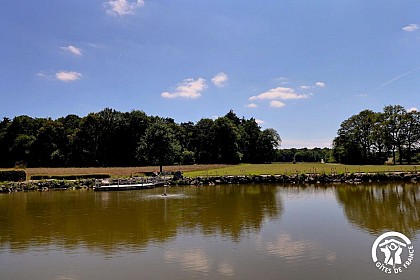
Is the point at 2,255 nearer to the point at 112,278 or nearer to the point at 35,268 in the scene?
the point at 35,268

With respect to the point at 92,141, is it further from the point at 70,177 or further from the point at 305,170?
the point at 305,170

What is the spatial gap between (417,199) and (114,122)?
63663mm

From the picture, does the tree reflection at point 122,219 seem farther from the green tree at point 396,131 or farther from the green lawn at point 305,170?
the green tree at point 396,131

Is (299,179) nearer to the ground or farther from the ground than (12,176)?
nearer to the ground

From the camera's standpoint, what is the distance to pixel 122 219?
796 inches

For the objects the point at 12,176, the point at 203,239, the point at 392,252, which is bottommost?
the point at 392,252

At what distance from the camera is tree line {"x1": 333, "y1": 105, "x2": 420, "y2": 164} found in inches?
2773

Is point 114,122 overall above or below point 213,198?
above

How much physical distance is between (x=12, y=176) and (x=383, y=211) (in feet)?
127

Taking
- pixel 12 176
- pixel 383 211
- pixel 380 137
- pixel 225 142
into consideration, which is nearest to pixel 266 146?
pixel 225 142

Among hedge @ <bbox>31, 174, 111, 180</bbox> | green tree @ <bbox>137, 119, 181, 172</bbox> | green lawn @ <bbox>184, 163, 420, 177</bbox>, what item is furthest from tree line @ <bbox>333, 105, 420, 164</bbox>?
hedge @ <bbox>31, 174, 111, 180</bbox>

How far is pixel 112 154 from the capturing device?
255 feet

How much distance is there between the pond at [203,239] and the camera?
36.2ft

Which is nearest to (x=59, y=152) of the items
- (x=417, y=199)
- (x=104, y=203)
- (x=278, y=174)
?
(x=278, y=174)
